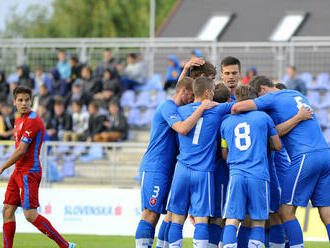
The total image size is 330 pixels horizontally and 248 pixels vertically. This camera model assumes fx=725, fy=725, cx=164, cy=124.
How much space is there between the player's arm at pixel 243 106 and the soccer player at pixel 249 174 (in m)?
0.09

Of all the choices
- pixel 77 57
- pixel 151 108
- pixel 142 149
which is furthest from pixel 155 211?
pixel 77 57

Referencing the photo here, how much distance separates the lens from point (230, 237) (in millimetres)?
8102

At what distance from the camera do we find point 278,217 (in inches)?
352

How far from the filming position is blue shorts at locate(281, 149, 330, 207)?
8680 mm

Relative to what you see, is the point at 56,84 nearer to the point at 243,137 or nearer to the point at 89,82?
the point at 89,82

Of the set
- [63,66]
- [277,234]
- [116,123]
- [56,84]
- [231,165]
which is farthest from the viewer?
[63,66]

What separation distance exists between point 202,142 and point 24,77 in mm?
12710

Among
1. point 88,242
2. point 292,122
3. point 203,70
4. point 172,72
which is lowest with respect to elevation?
point 88,242

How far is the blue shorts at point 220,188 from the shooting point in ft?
28.5

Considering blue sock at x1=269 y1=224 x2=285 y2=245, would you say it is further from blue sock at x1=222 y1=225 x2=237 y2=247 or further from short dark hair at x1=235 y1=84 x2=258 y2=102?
short dark hair at x1=235 y1=84 x2=258 y2=102

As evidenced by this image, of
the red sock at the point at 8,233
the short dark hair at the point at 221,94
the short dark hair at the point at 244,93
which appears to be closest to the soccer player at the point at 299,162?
the short dark hair at the point at 244,93

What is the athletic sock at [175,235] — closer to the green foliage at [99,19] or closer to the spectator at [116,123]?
the spectator at [116,123]

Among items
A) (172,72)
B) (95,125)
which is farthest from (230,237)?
(172,72)

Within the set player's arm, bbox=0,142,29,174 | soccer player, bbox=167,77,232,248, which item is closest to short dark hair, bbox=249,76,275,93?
soccer player, bbox=167,77,232,248
